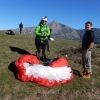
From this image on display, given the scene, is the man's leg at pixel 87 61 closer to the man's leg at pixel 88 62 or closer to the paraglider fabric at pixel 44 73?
the man's leg at pixel 88 62

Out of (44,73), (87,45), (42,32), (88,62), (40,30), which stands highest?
(40,30)

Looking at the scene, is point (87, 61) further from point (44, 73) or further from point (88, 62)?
point (44, 73)

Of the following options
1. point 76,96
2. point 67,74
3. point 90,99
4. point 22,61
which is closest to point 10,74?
point 22,61

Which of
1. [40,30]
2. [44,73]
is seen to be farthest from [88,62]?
[40,30]

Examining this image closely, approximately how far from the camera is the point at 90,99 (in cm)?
711

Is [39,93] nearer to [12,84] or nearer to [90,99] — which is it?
[12,84]

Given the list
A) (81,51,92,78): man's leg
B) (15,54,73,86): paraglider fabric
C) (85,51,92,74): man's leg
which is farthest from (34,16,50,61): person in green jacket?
(85,51,92,74): man's leg

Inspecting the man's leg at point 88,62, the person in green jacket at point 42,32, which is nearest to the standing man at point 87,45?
the man's leg at point 88,62

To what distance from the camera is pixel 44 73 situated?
7742mm

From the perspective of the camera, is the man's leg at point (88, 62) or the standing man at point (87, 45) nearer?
the standing man at point (87, 45)

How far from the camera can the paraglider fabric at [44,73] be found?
766 cm

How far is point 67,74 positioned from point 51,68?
82 centimetres

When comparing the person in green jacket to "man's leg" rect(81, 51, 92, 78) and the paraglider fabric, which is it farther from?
"man's leg" rect(81, 51, 92, 78)

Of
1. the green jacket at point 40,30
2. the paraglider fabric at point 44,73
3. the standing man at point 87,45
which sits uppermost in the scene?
the green jacket at point 40,30
